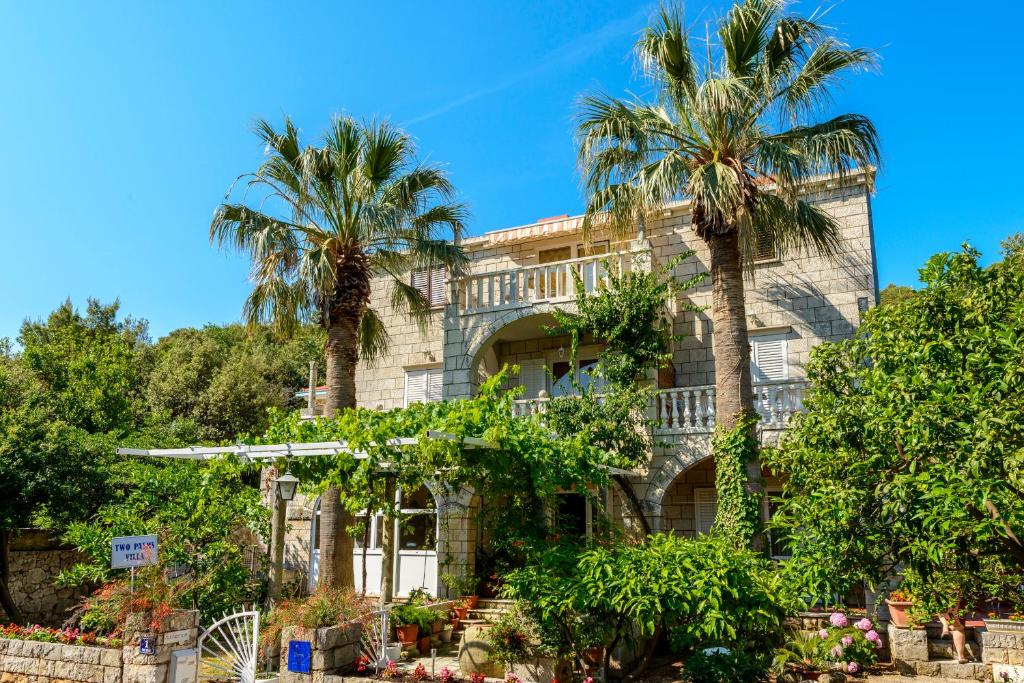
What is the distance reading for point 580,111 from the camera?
13703mm

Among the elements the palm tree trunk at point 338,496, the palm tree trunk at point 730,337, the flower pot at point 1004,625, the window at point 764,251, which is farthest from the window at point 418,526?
the flower pot at point 1004,625

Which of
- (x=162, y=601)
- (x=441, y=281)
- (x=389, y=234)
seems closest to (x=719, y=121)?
(x=389, y=234)

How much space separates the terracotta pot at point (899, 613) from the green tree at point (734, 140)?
12.2ft

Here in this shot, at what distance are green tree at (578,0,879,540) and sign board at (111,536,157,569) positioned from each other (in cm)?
882

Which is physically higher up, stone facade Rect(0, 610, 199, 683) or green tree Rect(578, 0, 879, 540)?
green tree Rect(578, 0, 879, 540)

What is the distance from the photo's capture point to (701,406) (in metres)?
15.1

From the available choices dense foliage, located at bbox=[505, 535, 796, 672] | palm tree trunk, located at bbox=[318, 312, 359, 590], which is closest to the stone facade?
dense foliage, located at bbox=[505, 535, 796, 672]

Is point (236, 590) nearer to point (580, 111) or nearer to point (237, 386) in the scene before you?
point (580, 111)

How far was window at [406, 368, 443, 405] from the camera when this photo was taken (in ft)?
65.1

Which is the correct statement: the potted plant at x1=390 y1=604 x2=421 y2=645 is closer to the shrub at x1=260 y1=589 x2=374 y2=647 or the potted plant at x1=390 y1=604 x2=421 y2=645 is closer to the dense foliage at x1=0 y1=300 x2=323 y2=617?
the shrub at x1=260 y1=589 x2=374 y2=647

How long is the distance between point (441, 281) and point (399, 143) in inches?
231

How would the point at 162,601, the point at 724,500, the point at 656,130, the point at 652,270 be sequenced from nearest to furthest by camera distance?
1. the point at 162,601
2. the point at 724,500
3. the point at 656,130
4. the point at 652,270

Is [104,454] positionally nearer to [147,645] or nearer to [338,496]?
A: [338,496]

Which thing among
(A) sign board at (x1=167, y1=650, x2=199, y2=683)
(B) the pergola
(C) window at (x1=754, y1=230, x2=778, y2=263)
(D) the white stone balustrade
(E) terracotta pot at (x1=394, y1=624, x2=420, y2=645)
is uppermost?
(C) window at (x1=754, y1=230, x2=778, y2=263)
